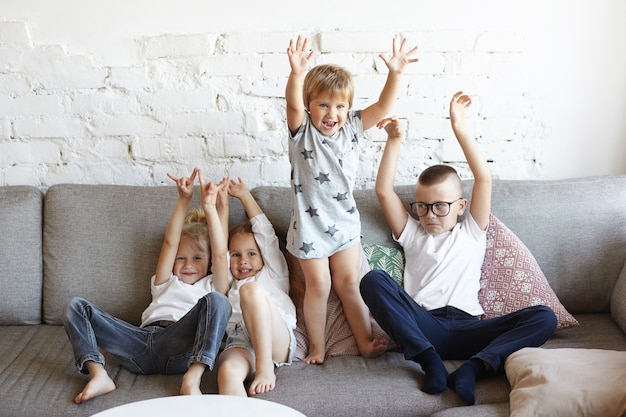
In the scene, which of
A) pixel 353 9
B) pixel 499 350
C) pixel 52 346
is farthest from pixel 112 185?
pixel 499 350

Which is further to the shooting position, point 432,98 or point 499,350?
point 432,98

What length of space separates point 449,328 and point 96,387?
1067 millimetres

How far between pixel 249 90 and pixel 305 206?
628 mm

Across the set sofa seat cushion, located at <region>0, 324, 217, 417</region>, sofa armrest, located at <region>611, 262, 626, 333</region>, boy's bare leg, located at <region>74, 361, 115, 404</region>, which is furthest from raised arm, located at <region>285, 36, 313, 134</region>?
sofa armrest, located at <region>611, 262, 626, 333</region>

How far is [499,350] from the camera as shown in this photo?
199cm

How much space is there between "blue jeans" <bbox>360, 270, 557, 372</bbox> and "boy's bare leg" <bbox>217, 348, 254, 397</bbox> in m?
0.42

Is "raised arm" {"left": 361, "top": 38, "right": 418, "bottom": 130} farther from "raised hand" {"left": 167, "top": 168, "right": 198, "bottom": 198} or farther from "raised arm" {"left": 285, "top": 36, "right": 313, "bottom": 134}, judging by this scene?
"raised hand" {"left": 167, "top": 168, "right": 198, "bottom": 198}

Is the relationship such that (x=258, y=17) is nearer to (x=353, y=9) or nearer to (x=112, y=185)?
(x=353, y=9)

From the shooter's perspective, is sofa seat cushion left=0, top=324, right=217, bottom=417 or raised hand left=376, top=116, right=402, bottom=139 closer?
sofa seat cushion left=0, top=324, right=217, bottom=417

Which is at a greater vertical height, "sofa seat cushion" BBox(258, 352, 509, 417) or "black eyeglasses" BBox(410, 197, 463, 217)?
"black eyeglasses" BBox(410, 197, 463, 217)

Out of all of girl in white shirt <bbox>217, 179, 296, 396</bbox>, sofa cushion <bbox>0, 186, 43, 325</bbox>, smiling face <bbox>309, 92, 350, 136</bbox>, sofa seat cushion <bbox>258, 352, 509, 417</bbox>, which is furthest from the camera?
sofa cushion <bbox>0, 186, 43, 325</bbox>

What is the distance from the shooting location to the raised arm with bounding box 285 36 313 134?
6.71ft

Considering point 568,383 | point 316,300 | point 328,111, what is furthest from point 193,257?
point 568,383

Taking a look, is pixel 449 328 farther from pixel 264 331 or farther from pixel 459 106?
pixel 459 106
